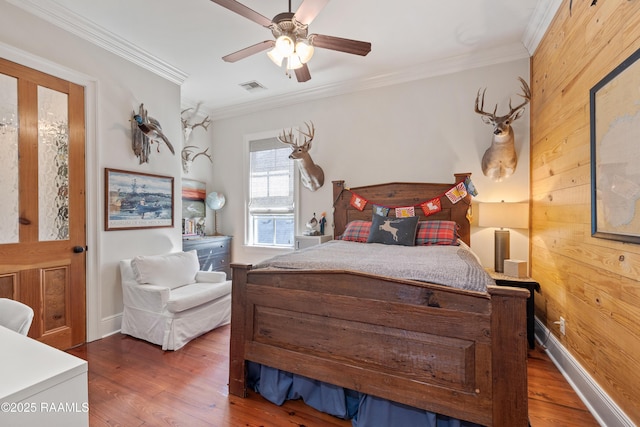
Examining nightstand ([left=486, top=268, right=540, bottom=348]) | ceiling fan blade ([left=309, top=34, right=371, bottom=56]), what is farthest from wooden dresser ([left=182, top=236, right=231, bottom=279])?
nightstand ([left=486, top=268, right=540, bottom=348])

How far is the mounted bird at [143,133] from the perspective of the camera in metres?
3.08

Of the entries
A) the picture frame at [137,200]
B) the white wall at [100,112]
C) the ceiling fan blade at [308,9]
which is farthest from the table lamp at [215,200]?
the ceiling fan blade at [308,9]

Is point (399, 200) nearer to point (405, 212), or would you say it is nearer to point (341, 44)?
point (405, 212)

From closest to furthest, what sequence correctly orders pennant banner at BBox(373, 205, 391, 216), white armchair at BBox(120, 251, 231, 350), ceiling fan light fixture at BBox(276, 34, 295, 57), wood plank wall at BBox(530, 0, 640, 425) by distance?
wood plank wall at BBox(530, 0, 640, 425), ceiling fan light fixture at BBox(276, 34, 295, 57), white armchair at BBox(120, 251, 231, 350), pennant banner at BBox(373, 205, 391, 216)

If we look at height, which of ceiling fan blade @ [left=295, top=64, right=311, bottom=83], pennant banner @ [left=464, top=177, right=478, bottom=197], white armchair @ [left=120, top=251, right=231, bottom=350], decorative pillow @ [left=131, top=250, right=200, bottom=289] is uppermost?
ceiling fan blade @ [left=295, top=64, right=311, bottom=83]

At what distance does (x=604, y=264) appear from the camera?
170cm

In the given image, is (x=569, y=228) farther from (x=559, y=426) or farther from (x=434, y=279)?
(x=434, y=279)

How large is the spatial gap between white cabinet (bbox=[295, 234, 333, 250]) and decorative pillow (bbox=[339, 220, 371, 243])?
1.70ft

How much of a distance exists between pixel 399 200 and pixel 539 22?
83.2 inches

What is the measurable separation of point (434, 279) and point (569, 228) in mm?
1496

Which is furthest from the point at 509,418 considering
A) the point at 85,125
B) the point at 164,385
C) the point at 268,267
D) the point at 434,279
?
the point at 85,125

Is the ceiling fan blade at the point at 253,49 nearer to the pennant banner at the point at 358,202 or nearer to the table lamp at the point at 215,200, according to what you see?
the pennant banner at the point at 358,202

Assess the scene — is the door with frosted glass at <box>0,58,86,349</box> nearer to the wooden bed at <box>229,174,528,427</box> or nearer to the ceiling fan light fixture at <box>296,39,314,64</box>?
the wooden bed at <box>229,174,528,427</box>

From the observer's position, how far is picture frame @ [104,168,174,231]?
9.53 feet
